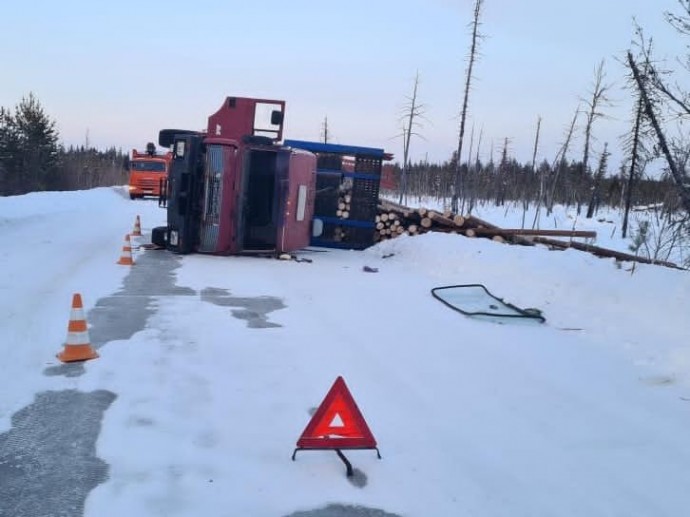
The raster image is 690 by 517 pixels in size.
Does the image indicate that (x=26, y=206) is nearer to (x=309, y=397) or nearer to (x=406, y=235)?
(x=406, y=235)

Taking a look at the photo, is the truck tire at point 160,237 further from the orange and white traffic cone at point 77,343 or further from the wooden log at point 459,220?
the orange and white traffic cone at point 77,343

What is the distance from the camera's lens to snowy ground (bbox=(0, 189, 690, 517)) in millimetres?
3490

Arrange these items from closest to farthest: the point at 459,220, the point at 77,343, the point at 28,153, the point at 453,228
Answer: the point at 77,343 < the point at 459,220 < the point at 453,228 < the point at 28,153

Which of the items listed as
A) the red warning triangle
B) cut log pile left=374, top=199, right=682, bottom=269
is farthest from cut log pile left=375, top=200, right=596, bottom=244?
the red warning triangle

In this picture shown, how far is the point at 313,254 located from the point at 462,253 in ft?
14.3

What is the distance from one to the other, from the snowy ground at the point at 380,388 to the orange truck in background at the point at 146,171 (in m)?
24.3

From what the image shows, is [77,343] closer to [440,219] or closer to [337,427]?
[337,427]

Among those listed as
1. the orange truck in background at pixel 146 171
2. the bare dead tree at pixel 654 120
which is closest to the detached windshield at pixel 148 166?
the orange truck in background at pixel 146 171

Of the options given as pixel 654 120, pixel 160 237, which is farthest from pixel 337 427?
pixel 160 237

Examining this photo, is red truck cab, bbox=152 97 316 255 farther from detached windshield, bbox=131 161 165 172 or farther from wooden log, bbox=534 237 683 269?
detached windshield, bbox=131 161 165 172

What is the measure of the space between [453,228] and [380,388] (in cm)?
1017

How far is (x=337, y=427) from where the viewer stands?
3785 millimetres

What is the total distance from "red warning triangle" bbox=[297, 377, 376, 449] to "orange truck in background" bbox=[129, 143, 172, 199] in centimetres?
3126

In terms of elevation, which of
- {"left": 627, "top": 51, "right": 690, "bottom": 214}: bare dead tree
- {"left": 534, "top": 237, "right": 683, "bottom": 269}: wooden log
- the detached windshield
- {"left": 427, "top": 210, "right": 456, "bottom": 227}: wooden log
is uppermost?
{"left": 627, "top": 51, "right": 690, "bottom": 214}: bare dead tree
